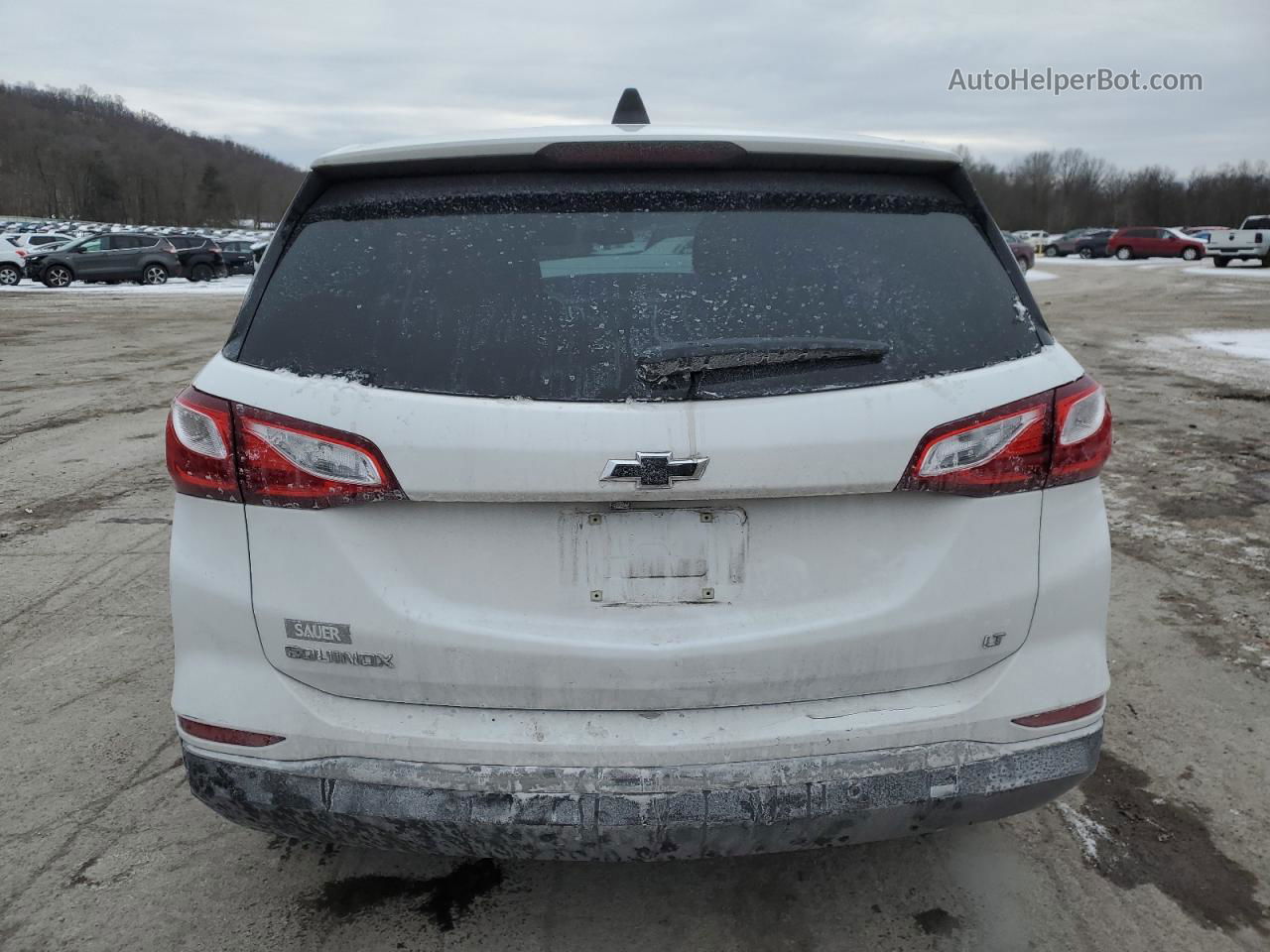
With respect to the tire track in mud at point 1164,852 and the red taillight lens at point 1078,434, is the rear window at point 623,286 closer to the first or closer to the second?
the red taillight lens at point 1078,434

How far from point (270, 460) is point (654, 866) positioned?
153 cm

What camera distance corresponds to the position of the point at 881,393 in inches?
75.7

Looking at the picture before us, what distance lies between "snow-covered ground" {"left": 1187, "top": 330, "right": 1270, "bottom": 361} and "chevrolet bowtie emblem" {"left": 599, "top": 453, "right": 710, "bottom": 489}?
1322cm

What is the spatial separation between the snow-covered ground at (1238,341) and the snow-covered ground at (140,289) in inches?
931

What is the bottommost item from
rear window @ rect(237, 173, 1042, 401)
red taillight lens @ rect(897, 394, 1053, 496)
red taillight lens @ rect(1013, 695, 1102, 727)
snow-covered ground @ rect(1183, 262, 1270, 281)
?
red taillight lens @ rect(1013, 695, 1102, 727)

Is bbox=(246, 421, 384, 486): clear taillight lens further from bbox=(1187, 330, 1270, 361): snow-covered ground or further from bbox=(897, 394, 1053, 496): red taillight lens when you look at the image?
bbox=(1187, 330, 1270, 361): snow-covered ground

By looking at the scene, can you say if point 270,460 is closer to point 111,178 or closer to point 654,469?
point 654,469

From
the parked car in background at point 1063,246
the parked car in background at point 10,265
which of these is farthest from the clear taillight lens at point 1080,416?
the parked car in background at point 1063,246

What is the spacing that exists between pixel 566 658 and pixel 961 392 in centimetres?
96

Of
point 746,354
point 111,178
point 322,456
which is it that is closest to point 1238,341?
point 746,354

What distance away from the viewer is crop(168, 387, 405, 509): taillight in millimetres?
1910

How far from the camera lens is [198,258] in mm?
35562

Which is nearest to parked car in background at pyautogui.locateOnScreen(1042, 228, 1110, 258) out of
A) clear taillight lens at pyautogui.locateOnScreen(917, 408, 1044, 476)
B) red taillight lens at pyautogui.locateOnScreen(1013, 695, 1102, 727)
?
red taillight lens at pyautogui.locateOnScreen(1013, 695, 1102, 727)

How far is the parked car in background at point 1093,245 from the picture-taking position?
55.9m
